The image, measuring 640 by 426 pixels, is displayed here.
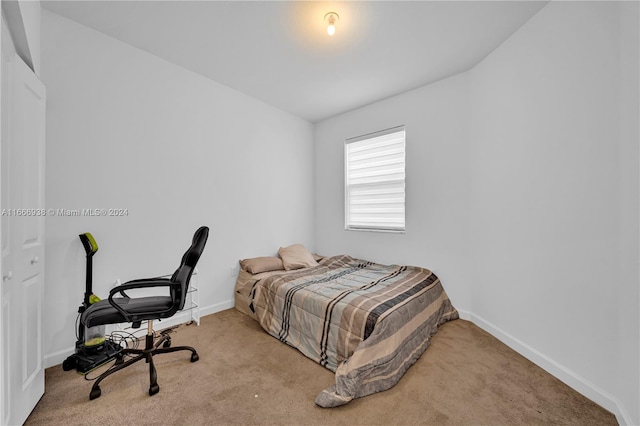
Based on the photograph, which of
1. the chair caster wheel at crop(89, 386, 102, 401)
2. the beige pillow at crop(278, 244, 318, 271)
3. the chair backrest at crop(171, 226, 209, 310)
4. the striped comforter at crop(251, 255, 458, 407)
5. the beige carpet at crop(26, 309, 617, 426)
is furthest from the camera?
the beige pillow at crop(278, 244, 318, 271)

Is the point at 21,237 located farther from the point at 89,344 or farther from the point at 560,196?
the point at 560,196

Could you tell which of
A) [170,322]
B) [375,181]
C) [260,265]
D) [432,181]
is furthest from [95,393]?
[432,181]

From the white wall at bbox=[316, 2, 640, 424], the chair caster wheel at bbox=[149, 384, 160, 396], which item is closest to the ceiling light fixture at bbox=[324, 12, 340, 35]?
the white wall at bbox=[316, 2, 640, 424]

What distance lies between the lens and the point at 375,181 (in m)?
3.61

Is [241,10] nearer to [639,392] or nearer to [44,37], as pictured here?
[44,37]

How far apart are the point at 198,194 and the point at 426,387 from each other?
2.77 metres

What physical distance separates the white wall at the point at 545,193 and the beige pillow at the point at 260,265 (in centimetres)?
162

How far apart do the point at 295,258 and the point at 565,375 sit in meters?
2.70

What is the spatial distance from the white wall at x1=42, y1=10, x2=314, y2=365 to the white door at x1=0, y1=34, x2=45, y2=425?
1.57 ft

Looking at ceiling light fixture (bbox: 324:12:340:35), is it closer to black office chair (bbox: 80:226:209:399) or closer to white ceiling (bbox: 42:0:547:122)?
white ceiling (bbox: 42:0:547:122)

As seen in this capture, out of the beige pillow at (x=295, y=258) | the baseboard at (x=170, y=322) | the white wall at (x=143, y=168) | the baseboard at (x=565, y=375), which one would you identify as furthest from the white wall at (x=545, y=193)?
the baseboard at (x=170, y=322)

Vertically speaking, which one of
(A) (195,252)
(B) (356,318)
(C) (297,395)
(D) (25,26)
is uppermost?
(D) (25,26)

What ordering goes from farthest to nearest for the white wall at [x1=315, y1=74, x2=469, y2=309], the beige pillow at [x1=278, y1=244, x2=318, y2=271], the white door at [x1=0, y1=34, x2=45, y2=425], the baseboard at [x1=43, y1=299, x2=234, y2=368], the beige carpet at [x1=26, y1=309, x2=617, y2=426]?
the beige pillow at [x1=278, y1=244, x2=318, y2=271] < the white wall at [x1=315, y1=74, x2=469, y2=309] < the baseboard at [x1=43, y1=299, x2=234, y2=368] < the beige carpet at [x1=26, y1=309, x2=617, y2=426] < the white door at [x1=0, y1=34, x2=45, y2=425]

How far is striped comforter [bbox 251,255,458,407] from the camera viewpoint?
1.73 metres
